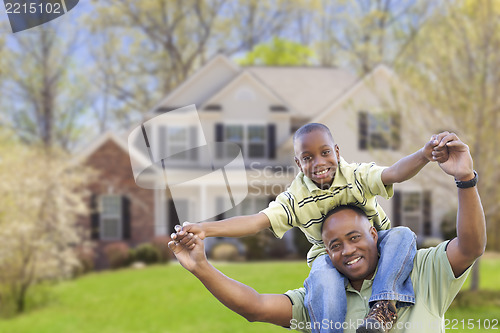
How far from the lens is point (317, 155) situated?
5.94ft

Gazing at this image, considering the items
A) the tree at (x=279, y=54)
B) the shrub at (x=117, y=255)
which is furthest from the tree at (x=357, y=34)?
the shrub at (x=117, y=255)

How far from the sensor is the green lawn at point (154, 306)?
949 cm

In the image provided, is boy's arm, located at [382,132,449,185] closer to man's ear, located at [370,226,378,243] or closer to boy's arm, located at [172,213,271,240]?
man's ear, located at [370,226,378,243]

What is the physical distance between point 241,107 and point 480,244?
1334cm

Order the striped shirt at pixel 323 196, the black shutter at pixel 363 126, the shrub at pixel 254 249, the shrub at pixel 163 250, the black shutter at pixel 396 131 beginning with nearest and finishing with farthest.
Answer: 1. the striped shirt at pixel 323 196
2. the black shutter at pixel 396 131
3. the black shutter at pixel 363 126
4. the shrub at pixel 254 249
5. the shrub at pixel 163 250

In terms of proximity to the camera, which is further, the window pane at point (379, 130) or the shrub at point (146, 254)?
the shrub at point (146, 254)

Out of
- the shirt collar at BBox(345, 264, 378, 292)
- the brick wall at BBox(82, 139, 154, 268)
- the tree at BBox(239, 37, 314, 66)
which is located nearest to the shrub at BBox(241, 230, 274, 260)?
the brick wall at BBox(82, 139, 154, 268)

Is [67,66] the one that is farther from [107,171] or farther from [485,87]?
[485,87]

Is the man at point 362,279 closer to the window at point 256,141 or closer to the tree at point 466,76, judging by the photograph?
the tree at point 466,76

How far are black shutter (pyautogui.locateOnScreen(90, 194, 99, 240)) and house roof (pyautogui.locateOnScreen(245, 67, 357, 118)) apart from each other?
511 centimetres

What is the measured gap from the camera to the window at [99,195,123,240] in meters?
15.0

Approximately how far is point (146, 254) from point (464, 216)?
13.0 meters

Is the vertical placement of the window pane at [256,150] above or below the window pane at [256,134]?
below

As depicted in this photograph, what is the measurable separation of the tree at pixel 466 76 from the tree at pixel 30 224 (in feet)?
22.1
